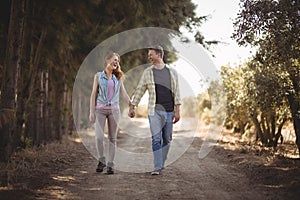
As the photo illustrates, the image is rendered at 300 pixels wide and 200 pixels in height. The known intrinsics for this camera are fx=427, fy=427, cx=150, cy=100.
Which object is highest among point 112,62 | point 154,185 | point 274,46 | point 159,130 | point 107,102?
point 274,46

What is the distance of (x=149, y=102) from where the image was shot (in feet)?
23.9

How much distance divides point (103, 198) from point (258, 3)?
418 centimetres

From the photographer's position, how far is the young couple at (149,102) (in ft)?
23.4

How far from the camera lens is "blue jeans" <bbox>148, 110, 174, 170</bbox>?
23.7 ft

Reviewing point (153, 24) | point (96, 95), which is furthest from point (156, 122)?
point (153, 24)

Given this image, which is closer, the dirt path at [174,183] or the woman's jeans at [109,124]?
the dirt path at [174,183]

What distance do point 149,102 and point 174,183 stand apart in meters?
1.58

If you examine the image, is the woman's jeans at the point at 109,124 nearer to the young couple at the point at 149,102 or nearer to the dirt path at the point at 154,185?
the young couple at the point at 149,102

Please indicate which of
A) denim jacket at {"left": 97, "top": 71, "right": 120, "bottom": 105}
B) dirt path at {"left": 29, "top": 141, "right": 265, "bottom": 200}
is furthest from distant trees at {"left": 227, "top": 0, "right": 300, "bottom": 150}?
denim jacket at {"left": 97, "top": 71, "right": 120, "bottom": 105}

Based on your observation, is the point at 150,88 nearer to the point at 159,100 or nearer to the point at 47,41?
the point at 159,100

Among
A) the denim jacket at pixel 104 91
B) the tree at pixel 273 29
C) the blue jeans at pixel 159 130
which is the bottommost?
the blue jeans at pixel 159 130

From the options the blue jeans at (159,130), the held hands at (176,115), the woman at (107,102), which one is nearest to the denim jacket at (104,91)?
the woman at (107,102)

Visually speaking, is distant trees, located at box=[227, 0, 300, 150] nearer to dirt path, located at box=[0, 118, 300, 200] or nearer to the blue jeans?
dirt path, located at box=[0, 118, 300, 200]

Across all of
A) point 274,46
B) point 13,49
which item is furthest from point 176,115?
point 13,49
